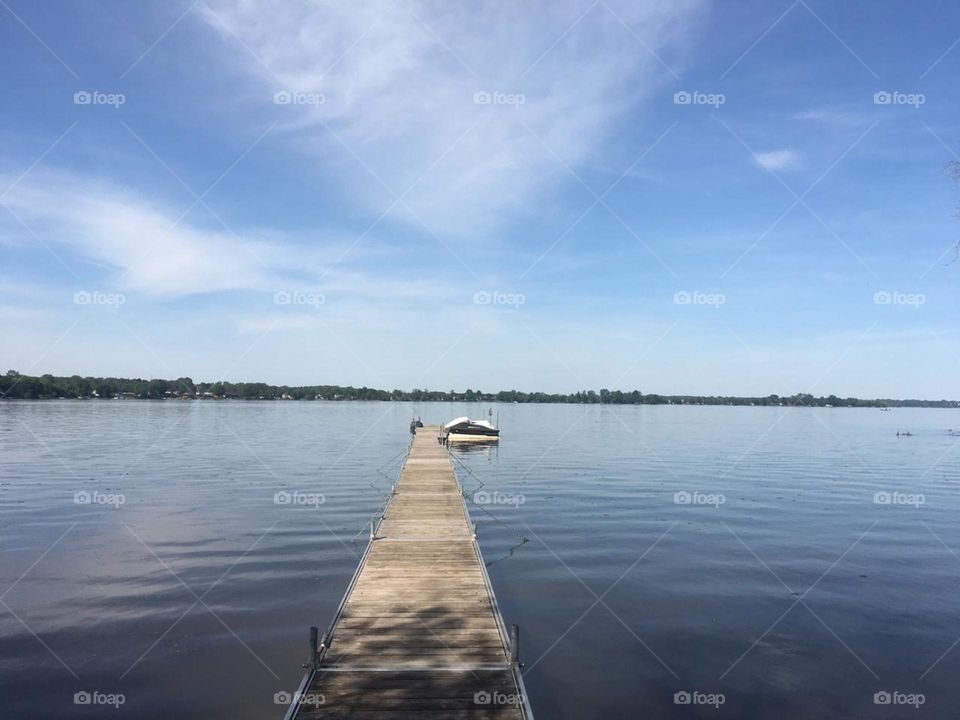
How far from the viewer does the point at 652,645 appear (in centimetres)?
1424

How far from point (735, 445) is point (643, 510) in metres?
40.6

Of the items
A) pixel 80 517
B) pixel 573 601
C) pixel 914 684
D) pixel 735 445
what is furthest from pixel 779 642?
pixel 735 445

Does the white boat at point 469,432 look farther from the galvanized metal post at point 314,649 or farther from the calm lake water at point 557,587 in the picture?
the galvanized metal post at point 314,649

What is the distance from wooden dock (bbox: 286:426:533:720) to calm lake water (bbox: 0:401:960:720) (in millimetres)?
1608

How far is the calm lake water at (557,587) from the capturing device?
1223 centimetres

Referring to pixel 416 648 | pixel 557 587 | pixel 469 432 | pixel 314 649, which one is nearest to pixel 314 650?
pixel 314 649

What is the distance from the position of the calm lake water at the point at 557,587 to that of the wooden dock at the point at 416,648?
1.61m

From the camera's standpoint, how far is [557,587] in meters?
18.1

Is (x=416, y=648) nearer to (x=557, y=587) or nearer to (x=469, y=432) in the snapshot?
(x=557, y=587)

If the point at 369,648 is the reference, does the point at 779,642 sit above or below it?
below

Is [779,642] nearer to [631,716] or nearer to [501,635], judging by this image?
[631,716]

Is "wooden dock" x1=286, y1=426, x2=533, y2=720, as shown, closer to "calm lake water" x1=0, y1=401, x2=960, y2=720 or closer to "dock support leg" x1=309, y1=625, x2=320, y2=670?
"dock support leg" x1=309, y1=625, x2=320, y2=670

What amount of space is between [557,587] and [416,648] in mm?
7953

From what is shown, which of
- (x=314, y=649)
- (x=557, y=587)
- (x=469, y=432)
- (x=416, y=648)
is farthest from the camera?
(x=469, y=432)
